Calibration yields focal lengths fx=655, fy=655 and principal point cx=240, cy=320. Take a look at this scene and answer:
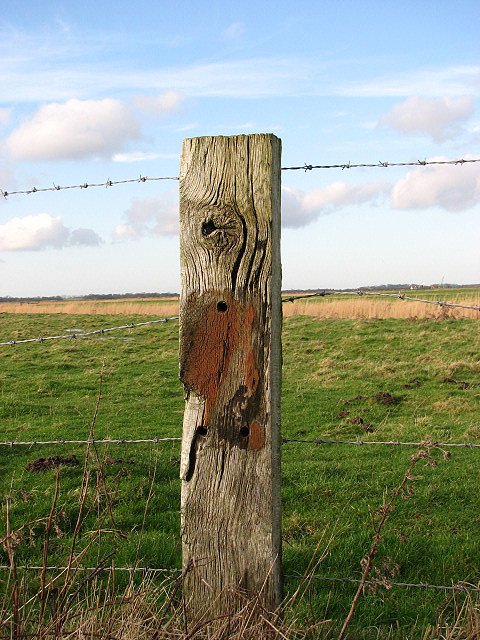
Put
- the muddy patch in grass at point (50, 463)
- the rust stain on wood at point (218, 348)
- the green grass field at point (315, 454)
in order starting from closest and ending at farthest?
the rust stain on wood at point (218, 348) < the green grass field at point (315, 454) < the muddy patch in grass at point (50, 463)

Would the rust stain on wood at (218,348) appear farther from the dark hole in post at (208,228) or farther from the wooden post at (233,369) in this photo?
the dark hole in post at (208,228)

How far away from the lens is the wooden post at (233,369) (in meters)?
2.97

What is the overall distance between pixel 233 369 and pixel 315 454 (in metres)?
6.01

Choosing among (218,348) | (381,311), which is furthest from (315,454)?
(381,311)

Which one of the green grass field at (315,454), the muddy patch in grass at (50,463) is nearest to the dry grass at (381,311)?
the green grass field at (315,454)

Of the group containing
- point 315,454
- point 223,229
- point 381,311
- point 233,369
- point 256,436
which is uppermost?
point 223,229

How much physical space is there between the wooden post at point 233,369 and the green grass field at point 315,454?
417 mm

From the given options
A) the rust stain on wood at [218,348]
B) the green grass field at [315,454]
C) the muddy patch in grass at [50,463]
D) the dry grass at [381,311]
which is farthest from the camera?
the dry grass at [381,311]

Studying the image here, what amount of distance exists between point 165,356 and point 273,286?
16.3 m

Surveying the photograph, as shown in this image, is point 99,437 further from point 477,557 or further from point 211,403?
point 211,403

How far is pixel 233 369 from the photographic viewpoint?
9.72 ft

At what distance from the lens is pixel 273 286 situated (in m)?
2.99

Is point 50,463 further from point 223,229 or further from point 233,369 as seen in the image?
point 223,229

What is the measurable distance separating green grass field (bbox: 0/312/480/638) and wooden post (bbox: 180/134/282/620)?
417mm
